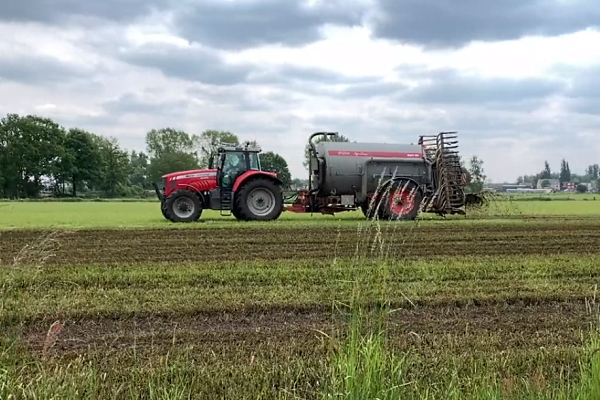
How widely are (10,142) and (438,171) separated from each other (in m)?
Answer: 64.6

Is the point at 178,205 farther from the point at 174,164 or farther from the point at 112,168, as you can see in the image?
the point at 112,168

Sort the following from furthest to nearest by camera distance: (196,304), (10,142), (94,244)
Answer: (10,142) → (94,244) → (196,304)

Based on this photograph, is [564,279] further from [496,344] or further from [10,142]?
[10,142]

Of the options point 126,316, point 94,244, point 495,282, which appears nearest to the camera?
point 126,316

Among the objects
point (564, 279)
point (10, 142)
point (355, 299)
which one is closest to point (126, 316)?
point (355, 299)

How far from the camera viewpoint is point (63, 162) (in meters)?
73.9

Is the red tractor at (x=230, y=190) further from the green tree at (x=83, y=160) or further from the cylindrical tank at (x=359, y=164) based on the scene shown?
the green tree at (x=83, y=160)

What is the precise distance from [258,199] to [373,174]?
3.69m

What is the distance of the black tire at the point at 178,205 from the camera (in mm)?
17734

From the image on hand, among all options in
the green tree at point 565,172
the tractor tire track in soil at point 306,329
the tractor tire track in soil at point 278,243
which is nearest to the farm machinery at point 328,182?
the tractor tire track in soil at point 278,243

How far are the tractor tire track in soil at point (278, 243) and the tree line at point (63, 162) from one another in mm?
51946

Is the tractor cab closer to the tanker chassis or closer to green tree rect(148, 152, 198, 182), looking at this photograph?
the tanker chassis

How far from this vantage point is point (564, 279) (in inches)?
335

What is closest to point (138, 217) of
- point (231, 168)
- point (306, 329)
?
point (231, 168)
